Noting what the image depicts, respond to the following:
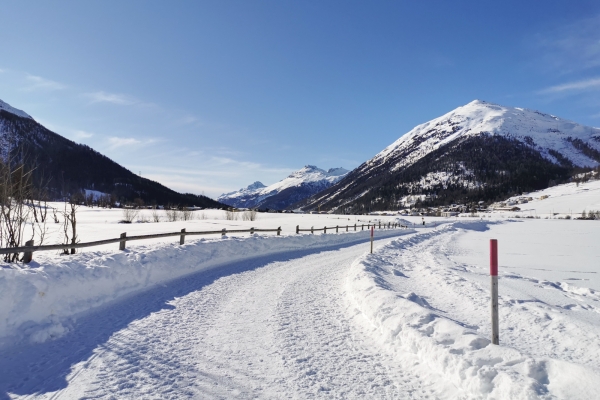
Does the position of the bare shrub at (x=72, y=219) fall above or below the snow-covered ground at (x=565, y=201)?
below

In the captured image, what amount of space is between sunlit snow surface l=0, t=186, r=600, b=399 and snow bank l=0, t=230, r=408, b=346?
3 centimetres

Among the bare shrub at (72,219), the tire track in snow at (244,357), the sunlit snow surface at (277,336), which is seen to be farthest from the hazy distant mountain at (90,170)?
the tire track in snow at (244,357)

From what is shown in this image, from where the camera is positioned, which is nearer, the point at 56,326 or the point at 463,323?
the point at 56,326

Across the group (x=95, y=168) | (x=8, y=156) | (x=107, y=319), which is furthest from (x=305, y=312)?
(x=95, y=168)

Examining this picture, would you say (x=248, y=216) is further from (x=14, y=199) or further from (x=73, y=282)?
(x=73, y=282)

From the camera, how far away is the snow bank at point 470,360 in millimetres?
3533

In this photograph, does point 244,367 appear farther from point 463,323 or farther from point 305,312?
point 463,323

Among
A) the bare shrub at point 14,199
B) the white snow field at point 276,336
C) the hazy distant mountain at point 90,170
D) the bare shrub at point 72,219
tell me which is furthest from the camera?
the hazy distant mountain at point 90,170

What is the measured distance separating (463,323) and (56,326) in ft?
23.7

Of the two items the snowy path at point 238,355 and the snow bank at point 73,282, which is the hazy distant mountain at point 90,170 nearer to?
the snow bank at point 73,282

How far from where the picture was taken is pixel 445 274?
11.6m

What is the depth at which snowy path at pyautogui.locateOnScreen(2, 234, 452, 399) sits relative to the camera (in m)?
3.96

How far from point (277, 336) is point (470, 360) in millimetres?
2869

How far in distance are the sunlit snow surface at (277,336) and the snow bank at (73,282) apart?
0.03 meters
